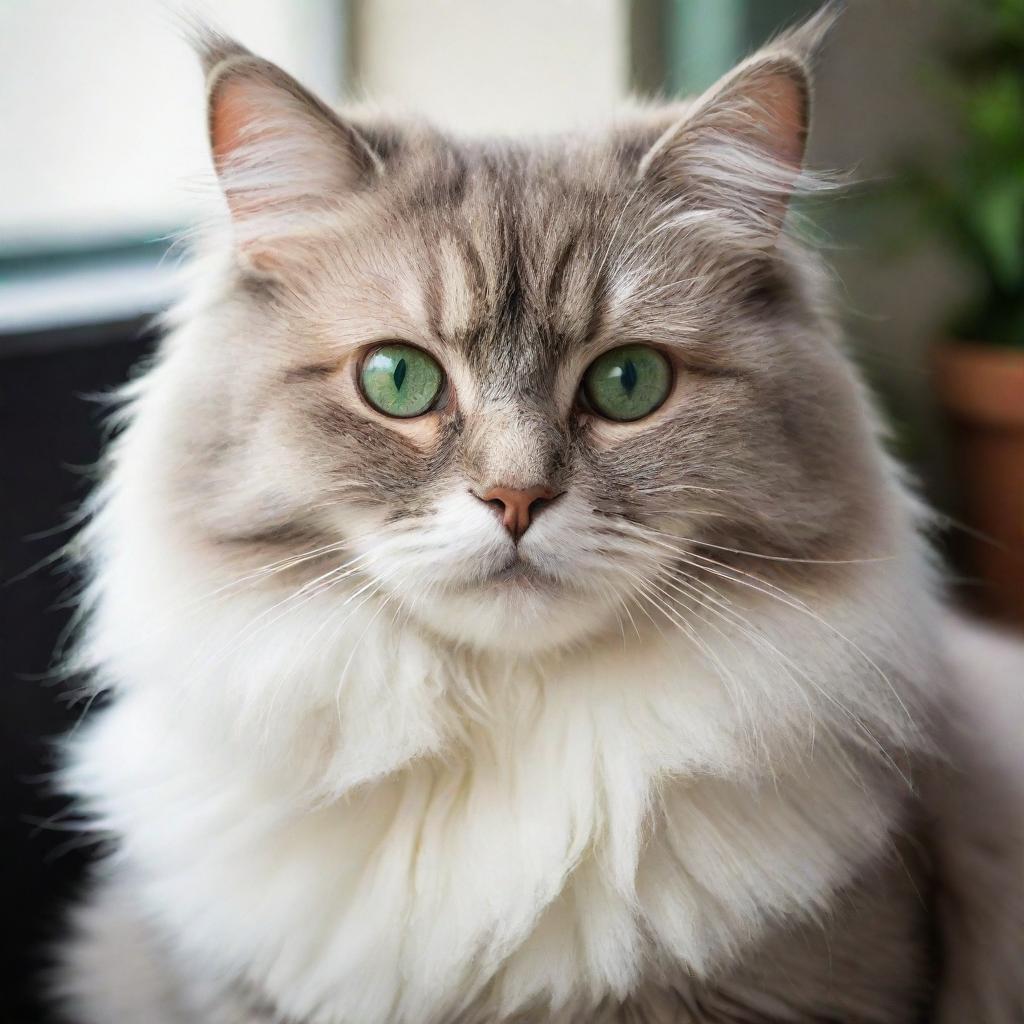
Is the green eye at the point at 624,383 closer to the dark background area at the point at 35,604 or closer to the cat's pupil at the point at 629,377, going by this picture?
the cat's pupil at the point at 629,377

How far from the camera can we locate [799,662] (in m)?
1.18

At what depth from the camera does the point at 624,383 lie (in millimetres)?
1166

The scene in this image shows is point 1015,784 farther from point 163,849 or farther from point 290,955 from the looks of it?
point 163,849

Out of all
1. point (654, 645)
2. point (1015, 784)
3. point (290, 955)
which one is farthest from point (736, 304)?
point (290, 955)

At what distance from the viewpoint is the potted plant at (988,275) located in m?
2.58

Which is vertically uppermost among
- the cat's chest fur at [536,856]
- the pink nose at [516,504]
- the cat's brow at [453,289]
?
the cat's brow at [453,289]

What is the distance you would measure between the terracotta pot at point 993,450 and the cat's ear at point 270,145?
1.82 metres

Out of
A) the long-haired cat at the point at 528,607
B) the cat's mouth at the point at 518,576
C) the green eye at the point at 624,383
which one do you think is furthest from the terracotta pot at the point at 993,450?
the cat's mouth at the point at 518,576

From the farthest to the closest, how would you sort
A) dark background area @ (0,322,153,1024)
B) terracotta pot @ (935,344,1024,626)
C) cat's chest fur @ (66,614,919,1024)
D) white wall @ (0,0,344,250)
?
1. terracotta pot @ (935,344,1024,626)
2. white wall @ (0,0,344,250)
3. dark background area @ (0,322,153,1024)
4. cat's chest fur @ (66,614,919,1024)

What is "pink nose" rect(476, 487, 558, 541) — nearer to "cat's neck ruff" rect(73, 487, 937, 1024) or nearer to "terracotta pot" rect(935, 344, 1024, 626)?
"cat's neck ruff" rect(73, 487, 937, 1024)

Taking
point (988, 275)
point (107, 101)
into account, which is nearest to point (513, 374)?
point (107, 101)

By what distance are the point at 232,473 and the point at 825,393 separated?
63cm

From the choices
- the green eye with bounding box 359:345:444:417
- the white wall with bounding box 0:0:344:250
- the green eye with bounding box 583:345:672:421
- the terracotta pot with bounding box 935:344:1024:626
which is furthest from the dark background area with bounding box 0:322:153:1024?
the terracotta pot with bounding box 935:344:1024:626

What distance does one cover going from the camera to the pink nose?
104 centimetres
